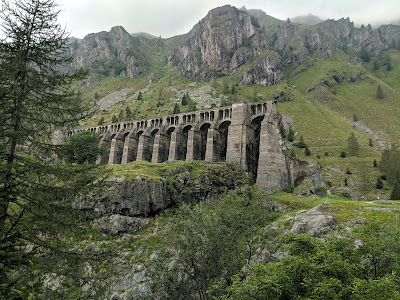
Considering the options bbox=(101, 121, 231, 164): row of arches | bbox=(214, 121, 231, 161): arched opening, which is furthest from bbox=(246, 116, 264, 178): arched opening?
bbox=(101, 121, 231, 164): row of arches

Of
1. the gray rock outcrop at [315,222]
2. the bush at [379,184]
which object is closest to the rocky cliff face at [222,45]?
the bush at [379,184]

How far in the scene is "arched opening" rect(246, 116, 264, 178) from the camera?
2159 inches

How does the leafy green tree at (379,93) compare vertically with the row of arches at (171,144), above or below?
above

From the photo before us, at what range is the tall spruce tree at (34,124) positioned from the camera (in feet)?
34.6

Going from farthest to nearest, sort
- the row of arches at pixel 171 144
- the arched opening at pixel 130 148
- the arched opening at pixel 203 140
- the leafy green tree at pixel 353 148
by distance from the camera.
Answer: the leafy green tree at pixel 353 148 → the arched opening at pixel 130 148 → the arched opening at pixel 203 140 → the row of arches at pixel 171 144

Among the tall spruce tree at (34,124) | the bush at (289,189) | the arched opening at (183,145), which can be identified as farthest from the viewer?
the arched opening at (183,145)

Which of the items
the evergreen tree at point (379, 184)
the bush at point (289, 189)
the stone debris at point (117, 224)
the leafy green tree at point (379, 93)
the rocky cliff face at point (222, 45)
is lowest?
the stone debris at point (117, 224)

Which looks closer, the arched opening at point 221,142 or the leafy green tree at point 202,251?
the leafy green tree at point 202,251

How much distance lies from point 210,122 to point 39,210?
53066 millimetres

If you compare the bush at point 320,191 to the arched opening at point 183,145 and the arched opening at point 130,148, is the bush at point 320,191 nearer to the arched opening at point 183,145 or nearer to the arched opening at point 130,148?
the arched opening at point 183,145

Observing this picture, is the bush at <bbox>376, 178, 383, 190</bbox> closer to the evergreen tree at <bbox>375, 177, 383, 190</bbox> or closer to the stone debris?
the evergreen tree at <bbox>375, 177, 383, 190</bbox>

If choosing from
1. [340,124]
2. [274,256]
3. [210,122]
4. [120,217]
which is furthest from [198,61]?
[274,256]

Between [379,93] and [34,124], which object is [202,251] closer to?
[34,124]

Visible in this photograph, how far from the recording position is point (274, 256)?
24.8m
